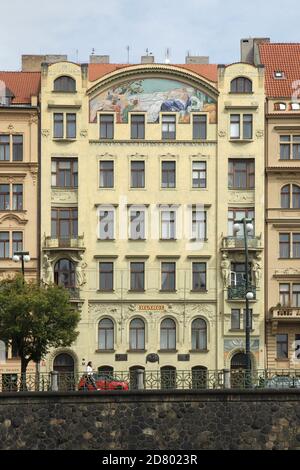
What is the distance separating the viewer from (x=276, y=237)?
78.8 metres

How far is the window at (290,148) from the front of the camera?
78.9m

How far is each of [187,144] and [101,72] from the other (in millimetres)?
6262

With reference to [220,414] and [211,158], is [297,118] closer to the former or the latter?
[211,158]

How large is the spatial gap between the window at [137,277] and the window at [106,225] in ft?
6.64

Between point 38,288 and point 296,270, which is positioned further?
point 296,270

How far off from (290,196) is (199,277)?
263 inches

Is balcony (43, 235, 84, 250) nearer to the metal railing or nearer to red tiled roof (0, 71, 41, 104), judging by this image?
red tiled roof (0, 71, 41, 104)

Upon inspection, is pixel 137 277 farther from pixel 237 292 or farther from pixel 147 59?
pixel 147 59

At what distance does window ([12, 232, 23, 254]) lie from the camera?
3083 inches

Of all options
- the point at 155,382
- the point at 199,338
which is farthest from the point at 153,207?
the point at 155,382

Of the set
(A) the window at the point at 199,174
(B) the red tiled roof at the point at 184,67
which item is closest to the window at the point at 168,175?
(A) the window at the point at 199,174

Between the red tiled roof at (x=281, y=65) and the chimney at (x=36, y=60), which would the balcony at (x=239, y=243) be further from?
the chimney at (x=36, y=60)

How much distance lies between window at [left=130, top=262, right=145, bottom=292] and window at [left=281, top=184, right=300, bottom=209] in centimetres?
850

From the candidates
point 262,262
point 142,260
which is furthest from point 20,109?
point 262,262
